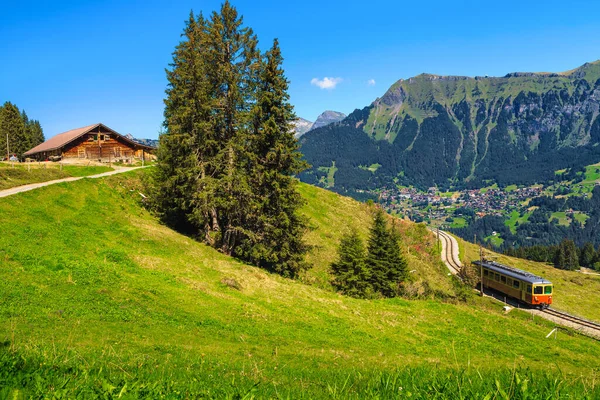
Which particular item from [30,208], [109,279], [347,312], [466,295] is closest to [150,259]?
[109,279]

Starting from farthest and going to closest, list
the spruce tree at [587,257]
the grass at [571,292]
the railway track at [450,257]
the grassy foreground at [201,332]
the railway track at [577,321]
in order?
the spruce tree at [587,257] < the railway track at [450,257] < the grass at [571,292] < the railway track at [577,321] < the grassy foreground at [201,332]

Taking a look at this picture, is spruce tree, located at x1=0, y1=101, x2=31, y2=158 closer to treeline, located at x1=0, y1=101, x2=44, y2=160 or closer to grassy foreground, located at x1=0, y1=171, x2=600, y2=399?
treeline, located at x1=0, y1=101, x2=44, y2=160

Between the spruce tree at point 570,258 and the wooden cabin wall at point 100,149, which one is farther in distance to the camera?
the spruce tree at point 570,258

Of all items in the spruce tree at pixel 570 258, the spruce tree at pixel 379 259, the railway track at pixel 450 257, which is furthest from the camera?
the spruce tree at pixel 570 258

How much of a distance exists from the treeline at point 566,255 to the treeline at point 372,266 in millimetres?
121632

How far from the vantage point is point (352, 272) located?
1248 inches

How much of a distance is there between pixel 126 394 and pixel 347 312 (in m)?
19.4

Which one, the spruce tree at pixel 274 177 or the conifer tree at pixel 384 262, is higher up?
the spruce tree at pixel 274 177

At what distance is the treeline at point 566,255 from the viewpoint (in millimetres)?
126875

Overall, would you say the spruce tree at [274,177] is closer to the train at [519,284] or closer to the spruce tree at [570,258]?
the train at [519,284]

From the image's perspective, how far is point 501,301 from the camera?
4859cm

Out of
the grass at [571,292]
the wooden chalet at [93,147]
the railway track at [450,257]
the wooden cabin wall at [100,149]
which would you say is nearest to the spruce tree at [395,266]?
the railway track at [450,257]

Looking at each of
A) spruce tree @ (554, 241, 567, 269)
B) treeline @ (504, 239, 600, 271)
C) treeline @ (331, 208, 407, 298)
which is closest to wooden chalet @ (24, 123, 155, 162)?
treeline @ (331, 208, 407, 298)

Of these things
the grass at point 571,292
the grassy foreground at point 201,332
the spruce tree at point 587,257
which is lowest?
the spruce tree at point 587,257
